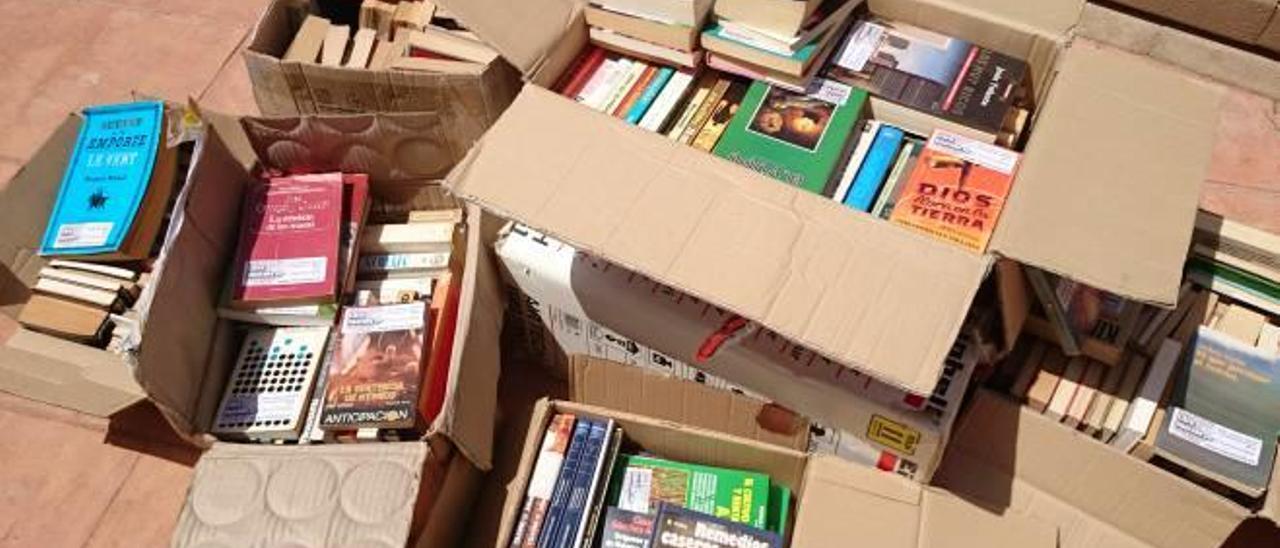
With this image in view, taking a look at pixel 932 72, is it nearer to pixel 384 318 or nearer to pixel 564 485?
pixel 564 485

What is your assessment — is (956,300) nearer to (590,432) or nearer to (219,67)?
(590,432)

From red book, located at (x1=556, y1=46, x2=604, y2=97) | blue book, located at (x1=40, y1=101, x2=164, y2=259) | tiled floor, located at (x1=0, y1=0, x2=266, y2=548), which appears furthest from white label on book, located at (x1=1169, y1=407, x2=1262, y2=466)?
blue book, located at (x1=40, y1=101, x2=164, y2=259)

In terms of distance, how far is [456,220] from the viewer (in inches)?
106

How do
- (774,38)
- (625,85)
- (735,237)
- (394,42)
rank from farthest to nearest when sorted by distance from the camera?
(394,42)
(625,85)
(774,38)
(735,237)

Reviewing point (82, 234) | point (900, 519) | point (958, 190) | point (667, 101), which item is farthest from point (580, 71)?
point (82, 234)

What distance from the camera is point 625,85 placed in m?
2.29

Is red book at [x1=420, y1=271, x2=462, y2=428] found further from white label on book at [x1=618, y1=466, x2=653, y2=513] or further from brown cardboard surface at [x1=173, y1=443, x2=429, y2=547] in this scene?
white label on book at [x1=618, y1=466, x2=653, y2=513]

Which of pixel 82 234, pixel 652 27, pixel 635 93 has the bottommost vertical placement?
pixel 82 234

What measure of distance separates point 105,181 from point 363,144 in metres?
0.70

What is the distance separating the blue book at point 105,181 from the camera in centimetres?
251

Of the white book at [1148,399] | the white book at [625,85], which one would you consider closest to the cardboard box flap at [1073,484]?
the white book at [1148,399]

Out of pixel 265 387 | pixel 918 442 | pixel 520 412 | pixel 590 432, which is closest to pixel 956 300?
pixel 918 442

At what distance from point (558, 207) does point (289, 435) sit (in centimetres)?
100

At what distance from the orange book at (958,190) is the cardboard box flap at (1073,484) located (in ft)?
1.64
